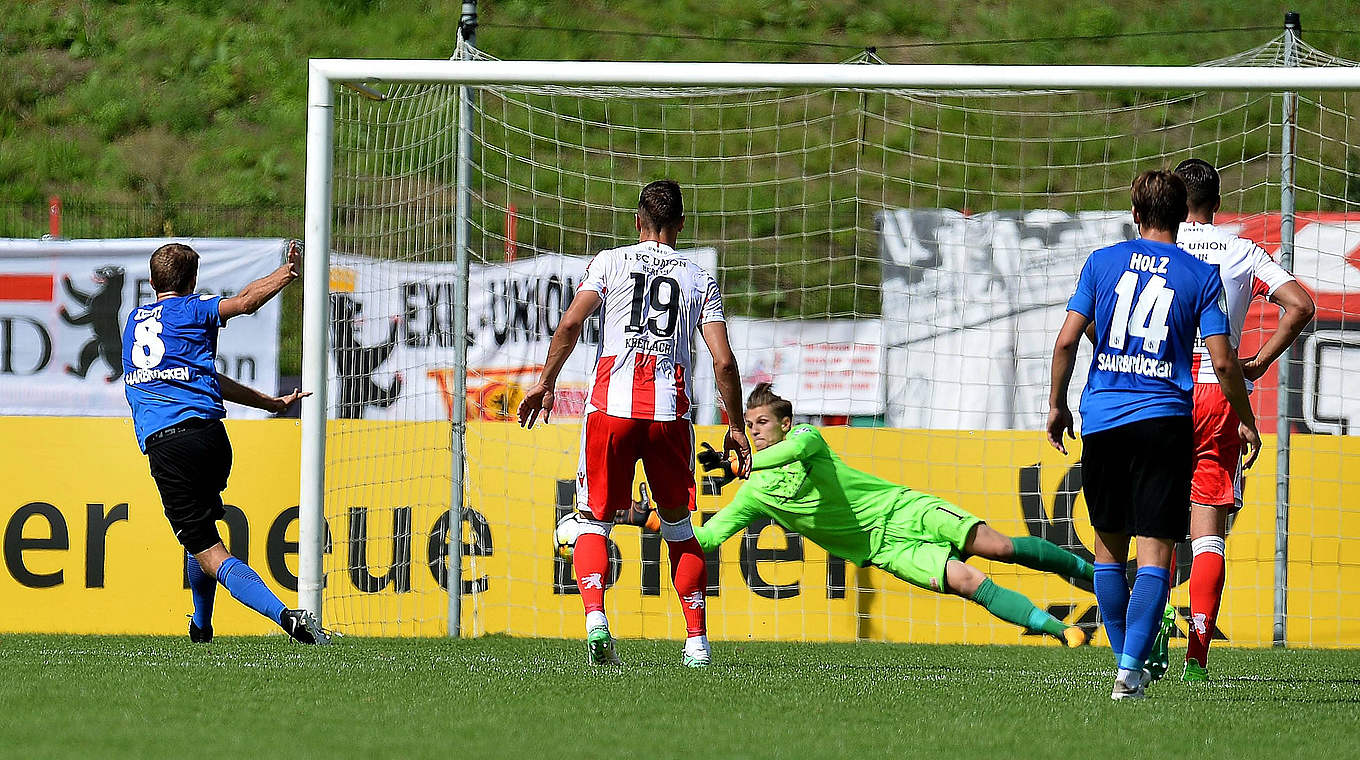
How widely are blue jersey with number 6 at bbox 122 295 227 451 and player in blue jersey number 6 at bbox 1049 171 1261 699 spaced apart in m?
3.50

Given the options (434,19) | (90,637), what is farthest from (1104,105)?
(90,637)

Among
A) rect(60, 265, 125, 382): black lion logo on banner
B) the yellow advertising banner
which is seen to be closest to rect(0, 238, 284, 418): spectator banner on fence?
rect(60, 265, 125, 382): black lion logo on banner

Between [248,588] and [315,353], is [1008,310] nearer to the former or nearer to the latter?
[315,353]

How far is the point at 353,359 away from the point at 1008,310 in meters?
4.25

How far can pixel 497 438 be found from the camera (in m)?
8.41

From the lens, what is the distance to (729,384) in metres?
5.69

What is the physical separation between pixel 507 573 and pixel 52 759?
467 cm

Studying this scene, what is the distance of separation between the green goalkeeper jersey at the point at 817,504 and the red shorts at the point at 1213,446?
6.59 ft

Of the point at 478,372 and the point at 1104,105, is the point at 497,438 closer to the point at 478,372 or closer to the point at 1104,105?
the point at 478,372

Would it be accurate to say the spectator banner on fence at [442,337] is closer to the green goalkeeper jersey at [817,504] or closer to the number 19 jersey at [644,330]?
the green goalkeeper jersey at [817,504]

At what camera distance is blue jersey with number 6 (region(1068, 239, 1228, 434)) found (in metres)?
4.80

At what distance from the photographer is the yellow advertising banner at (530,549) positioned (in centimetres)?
823

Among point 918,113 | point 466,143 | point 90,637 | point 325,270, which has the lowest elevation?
point 90,637

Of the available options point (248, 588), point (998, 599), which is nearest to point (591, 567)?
point (248, 588)
